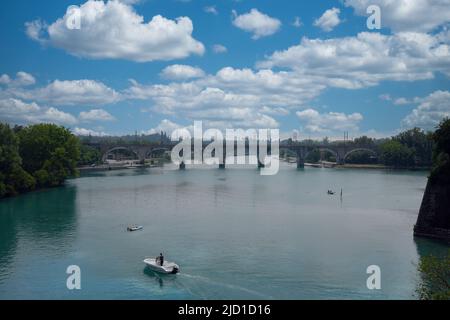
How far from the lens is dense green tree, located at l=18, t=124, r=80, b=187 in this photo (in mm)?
69875

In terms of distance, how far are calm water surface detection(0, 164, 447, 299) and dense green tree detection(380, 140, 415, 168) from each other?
61.4 m

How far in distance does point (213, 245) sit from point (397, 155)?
9720 centimetres

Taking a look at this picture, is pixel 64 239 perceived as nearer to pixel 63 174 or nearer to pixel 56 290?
pixel 56 290

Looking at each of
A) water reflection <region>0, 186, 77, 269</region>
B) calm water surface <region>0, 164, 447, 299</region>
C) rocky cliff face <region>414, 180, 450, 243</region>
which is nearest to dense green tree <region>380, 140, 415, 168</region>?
calm water surface <region>0, 164, 447, 299</region>

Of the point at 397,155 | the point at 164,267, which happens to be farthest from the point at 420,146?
the point at 164,267

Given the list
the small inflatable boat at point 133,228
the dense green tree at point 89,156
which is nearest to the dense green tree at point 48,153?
the small inflatable boat at point 133,228

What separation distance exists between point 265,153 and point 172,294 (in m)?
130

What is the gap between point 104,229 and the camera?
3950 centimetres

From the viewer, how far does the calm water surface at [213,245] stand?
24531mm

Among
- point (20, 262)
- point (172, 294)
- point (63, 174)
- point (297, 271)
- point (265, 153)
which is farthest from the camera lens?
point (265, 153)

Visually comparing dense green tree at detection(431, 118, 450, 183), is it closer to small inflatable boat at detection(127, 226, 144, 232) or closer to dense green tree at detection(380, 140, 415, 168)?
small inflatable boat at detection(127, 226, 144, 232)

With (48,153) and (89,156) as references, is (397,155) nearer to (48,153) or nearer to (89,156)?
(89,156)

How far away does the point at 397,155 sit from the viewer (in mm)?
120375
